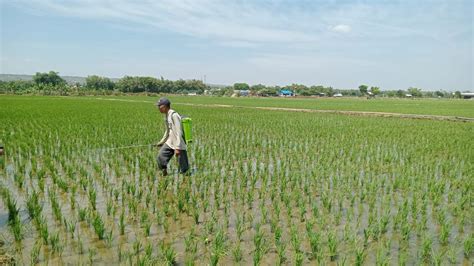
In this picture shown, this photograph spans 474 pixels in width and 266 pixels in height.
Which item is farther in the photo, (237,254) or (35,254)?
(237,254)

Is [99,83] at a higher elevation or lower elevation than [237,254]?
higher

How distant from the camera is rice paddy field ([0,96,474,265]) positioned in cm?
308

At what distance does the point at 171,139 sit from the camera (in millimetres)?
5777

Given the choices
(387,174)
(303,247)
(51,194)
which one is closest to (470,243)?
(303,247)

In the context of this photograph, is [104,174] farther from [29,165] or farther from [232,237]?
[232,237]

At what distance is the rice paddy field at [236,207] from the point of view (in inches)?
121

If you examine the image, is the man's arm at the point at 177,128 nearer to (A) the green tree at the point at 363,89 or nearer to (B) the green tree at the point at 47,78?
(B) the green tree at the point at 47,78

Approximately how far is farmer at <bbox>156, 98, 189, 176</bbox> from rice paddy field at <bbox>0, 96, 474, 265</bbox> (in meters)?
0.30

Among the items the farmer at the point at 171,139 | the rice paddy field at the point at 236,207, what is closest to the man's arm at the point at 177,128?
the farmer at the point at 171,139

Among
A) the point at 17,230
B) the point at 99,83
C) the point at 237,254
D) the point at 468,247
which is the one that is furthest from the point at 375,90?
the point at 17,230

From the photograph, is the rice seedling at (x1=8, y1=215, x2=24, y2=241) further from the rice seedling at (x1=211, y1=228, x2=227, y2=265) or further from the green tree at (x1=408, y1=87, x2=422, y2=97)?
the green tree at (x1=408, y1=87, x2=422, y2=97)

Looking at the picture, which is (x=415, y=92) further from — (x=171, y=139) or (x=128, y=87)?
(x=171, y=139)

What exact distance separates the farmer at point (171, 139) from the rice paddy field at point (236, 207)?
0.30 m

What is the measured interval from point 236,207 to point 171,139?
1912mm
